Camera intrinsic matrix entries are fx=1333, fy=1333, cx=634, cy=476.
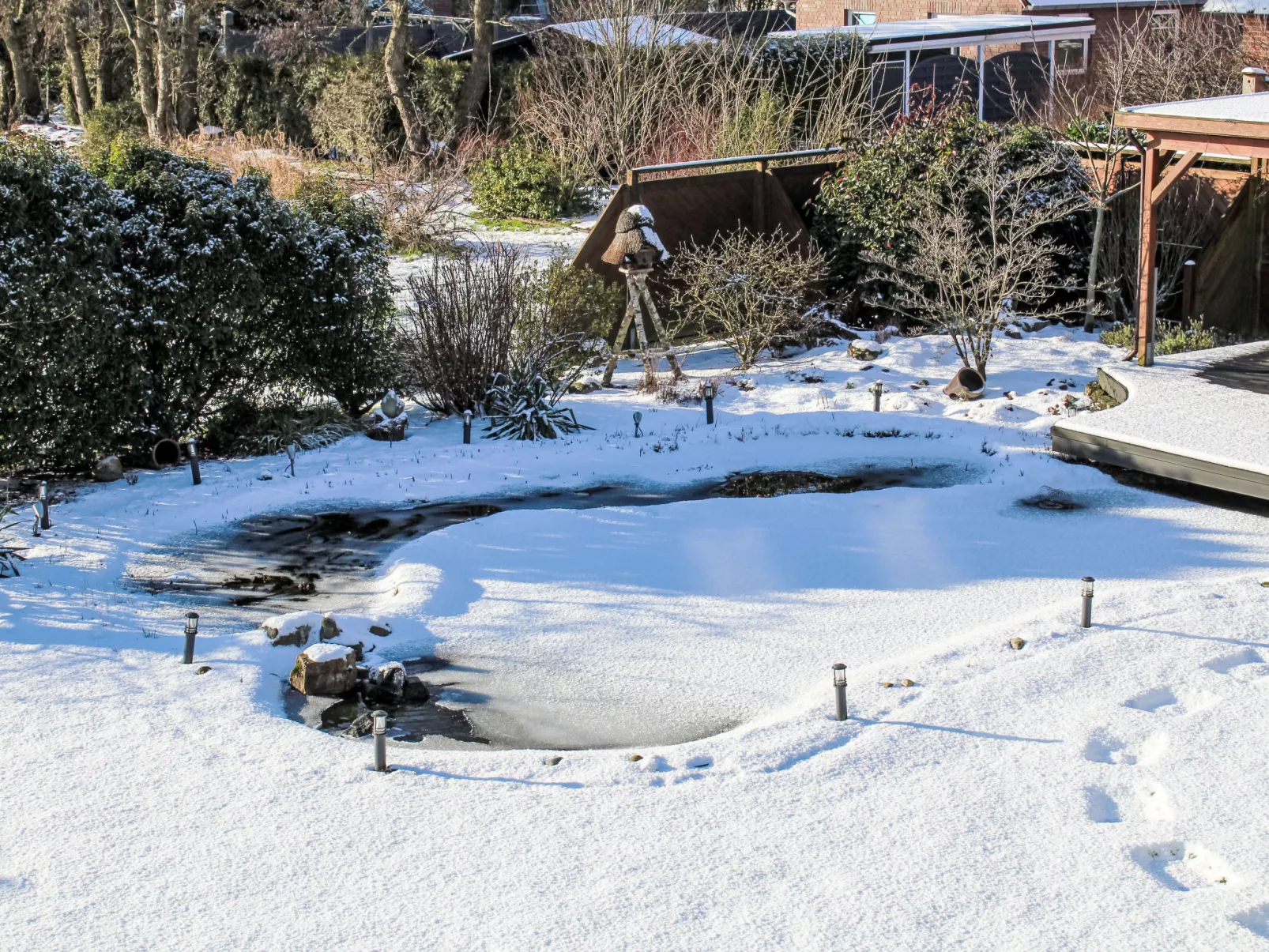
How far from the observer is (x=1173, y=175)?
12258 millimetres

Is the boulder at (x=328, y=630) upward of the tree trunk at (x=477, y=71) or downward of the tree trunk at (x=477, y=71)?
downward

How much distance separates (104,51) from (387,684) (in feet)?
113

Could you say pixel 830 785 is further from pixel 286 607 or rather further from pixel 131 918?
pixel 286 607

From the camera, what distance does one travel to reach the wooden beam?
12.0 m

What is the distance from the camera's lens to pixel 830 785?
574 cm

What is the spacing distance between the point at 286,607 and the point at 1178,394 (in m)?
7.76

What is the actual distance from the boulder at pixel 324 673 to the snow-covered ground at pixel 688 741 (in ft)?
0.55

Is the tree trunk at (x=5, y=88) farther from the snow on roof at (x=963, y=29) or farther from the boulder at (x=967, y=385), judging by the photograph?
the boulder at (x=967, y=385)

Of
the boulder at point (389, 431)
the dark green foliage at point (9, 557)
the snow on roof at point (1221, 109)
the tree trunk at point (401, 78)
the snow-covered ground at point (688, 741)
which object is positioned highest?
the tree trunk at point (401, 78)

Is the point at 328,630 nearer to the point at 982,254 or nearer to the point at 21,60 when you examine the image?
the point at 982,254

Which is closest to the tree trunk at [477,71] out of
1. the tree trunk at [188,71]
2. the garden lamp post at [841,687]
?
the tree trunk at [188,71]

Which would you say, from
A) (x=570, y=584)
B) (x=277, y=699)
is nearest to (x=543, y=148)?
(x=570, y=584)

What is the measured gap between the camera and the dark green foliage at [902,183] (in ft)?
47.8

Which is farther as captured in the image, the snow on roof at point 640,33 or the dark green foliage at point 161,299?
the snow on roof at point 640,33
